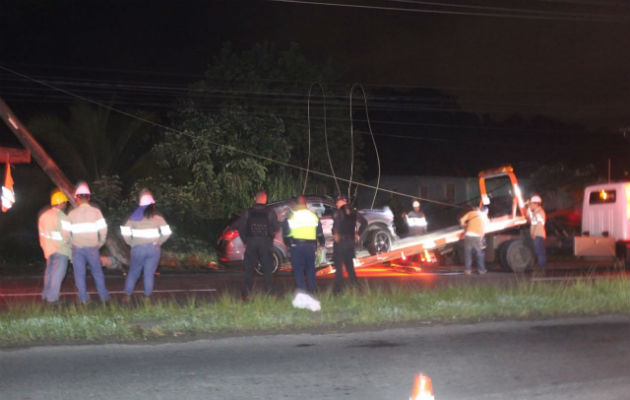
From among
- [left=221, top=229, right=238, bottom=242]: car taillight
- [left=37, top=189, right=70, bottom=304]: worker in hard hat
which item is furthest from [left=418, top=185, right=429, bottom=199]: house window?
[left=37, top=189, right=70, bottom=304]: worker in hard hat

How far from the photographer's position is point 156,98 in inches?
1093

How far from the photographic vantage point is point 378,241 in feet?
58.4

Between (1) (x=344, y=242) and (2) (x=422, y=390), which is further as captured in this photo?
(1) (x=344, y=242)

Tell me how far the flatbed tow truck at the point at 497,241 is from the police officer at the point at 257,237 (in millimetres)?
5026

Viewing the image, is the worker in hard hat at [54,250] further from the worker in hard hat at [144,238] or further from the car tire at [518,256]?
the car tire at [518,256]

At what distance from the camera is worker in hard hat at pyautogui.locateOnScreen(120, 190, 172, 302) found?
1152 centimetres

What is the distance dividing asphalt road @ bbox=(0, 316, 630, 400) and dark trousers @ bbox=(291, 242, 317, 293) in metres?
2.61

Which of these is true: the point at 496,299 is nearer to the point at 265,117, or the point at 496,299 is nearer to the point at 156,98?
the point at 265,117

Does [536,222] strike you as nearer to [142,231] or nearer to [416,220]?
[416,220]

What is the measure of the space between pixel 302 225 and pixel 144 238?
2588mm

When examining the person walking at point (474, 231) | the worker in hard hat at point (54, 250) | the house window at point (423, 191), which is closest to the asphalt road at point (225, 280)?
the person walking at point (474, 231)

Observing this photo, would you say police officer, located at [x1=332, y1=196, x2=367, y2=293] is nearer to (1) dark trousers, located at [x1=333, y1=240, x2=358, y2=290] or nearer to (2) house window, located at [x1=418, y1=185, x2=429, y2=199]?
(1) dark trousers, located at [x1=333, y1=240, x2=358, y2=290]


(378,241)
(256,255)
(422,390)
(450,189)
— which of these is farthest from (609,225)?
(450,189)

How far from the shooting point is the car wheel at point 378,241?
→ 1773cm
